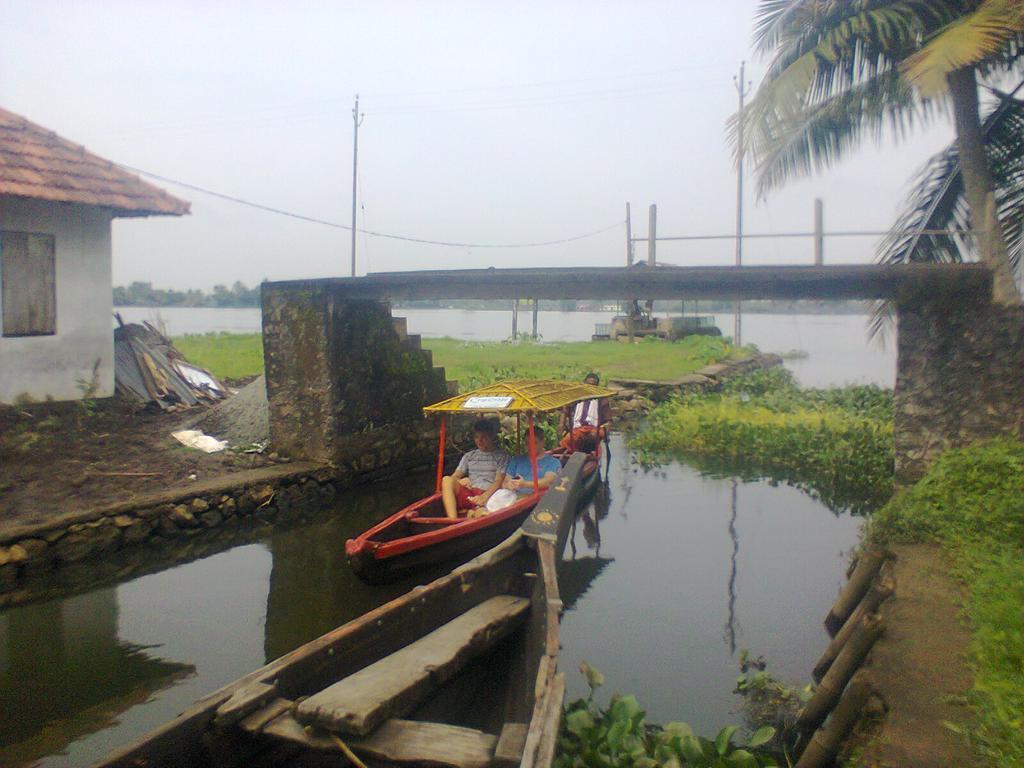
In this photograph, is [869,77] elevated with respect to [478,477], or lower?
elevated

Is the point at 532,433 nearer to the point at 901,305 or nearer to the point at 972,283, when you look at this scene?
the point at 901,305

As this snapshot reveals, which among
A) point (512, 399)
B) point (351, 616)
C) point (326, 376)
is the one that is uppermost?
point (326, 376)

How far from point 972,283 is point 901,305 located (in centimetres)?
76

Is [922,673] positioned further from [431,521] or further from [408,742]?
[431,521]

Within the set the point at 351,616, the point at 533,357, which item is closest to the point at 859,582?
the point at 351,616

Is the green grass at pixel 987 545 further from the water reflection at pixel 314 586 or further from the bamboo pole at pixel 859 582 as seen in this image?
the water reflection at pixel 314 586

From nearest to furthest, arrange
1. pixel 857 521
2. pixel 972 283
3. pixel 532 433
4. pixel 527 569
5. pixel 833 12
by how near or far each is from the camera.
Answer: pixel 527 569
pixel 972 283
pixel 532 433
pixel 857 521
pixel 833 12

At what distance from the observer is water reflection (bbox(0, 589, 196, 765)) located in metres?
5.94

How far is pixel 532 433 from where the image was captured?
408 inches

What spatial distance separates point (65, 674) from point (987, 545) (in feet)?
24.3

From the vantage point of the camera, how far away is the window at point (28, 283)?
1138 cm

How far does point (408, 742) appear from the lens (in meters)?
3.82

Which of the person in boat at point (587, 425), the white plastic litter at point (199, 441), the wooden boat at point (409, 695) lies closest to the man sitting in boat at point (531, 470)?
the person in boat at point (587, 425)

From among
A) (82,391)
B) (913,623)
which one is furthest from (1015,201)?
(82,391)
